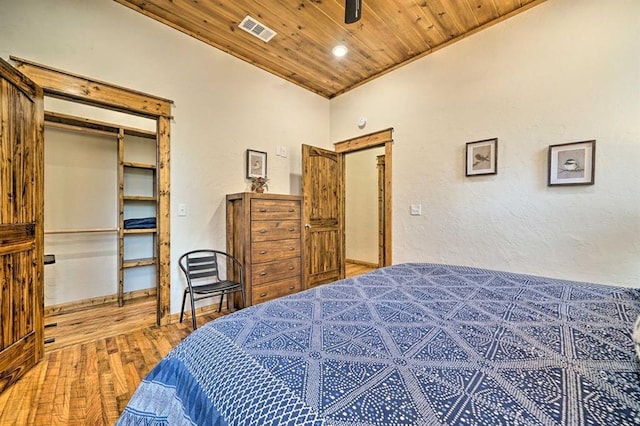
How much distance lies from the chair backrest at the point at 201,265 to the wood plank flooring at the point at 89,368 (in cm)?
46

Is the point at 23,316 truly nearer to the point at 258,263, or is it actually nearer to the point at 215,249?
the point at 215,249

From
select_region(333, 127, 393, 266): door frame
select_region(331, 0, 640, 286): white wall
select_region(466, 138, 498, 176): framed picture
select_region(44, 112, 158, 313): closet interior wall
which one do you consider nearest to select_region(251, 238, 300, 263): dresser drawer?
select_region(333, 127, 393, 266): door frame

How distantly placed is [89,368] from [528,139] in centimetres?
401

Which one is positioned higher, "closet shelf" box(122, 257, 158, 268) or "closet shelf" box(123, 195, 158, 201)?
"closet shelf" box(123, 195, 158, 201)

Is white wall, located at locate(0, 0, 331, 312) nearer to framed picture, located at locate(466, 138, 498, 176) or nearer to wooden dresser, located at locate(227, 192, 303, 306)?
wooden dresser, located at locate(227, 192, 303, 306)

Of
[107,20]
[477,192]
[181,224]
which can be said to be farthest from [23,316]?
[477,192]

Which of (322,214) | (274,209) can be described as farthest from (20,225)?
(322,214)

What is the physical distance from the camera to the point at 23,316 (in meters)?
1.87

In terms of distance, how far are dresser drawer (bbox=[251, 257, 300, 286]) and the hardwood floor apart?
67 centimetres

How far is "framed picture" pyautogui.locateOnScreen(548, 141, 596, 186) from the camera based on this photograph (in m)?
2.18

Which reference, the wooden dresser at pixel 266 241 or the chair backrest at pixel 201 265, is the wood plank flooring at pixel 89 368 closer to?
the chair backrest at pixel 201 265

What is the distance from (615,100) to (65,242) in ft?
17.9

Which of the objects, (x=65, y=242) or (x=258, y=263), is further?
(x=65, y=242)

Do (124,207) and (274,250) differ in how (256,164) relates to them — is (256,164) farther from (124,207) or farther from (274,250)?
(124,207)
